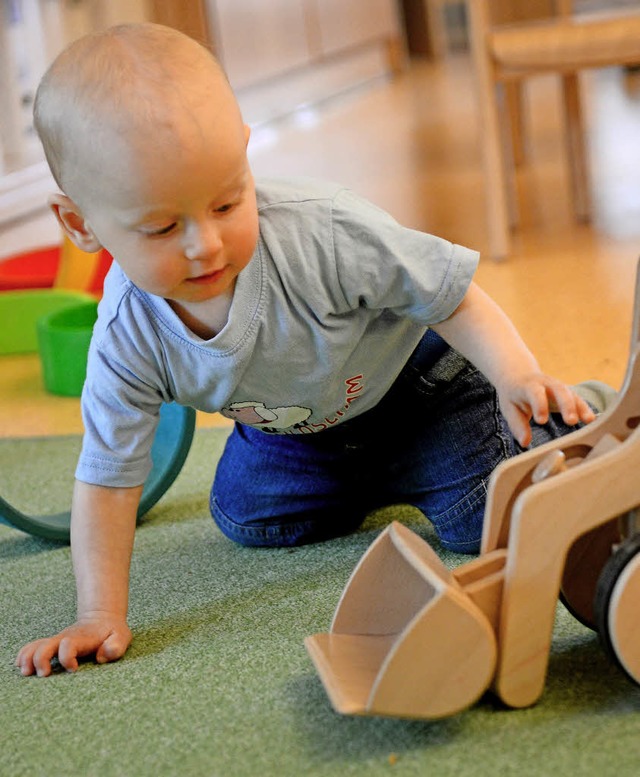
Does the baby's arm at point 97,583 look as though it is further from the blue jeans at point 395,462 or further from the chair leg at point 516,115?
the chair leg at point 516,115

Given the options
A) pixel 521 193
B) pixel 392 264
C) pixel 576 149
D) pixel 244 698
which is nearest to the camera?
pixel 244 698

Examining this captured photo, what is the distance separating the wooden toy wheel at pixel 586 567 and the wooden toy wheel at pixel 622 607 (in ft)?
0.18

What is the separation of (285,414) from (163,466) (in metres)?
0.23

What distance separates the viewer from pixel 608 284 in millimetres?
1562

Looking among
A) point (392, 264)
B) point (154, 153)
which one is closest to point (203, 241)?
point (154, 153)

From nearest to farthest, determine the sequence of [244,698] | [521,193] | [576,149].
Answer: [244,698], [576,149], [521,193]

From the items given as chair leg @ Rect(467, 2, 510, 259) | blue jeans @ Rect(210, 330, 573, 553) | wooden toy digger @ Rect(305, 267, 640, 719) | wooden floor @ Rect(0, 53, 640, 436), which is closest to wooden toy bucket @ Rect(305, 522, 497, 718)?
wooden toy digger @ Rect(305, 267, 640, 719)

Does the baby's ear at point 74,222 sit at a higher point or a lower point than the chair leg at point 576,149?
higher

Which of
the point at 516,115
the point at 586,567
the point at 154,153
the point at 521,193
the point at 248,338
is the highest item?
the point at 154,153

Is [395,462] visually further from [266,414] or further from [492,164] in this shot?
[492,164]

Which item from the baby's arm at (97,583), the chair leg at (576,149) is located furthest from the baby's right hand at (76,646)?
the chair leg at (576,149)

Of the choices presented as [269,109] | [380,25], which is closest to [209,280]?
[269,109]

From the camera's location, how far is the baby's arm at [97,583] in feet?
2.44

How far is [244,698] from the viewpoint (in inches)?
26.3
